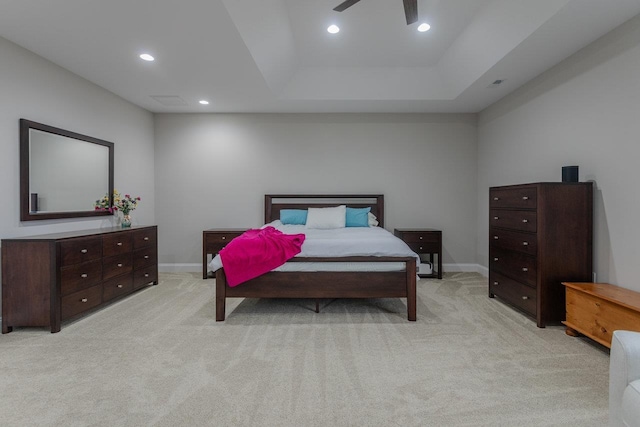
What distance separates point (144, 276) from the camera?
171 inches

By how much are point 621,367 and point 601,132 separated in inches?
100

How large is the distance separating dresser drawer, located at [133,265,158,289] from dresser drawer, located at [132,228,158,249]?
33 centimetres

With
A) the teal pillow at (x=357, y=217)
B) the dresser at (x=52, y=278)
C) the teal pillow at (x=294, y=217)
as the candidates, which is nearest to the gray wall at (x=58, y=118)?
the dresser at (x=52, y=278)

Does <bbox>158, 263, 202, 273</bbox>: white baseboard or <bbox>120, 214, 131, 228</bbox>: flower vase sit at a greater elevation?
<bbox>120, 214, 131, 228</bbox>: flower vase

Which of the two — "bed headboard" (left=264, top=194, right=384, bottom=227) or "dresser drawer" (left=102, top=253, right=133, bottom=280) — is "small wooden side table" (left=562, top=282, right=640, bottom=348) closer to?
"bed headboard" (left=264, top=194, right=384, bottom=227)

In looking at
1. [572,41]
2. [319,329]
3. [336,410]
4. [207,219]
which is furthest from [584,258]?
[207,219]

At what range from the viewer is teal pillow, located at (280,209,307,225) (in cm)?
516

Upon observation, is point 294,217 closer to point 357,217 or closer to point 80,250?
point 357,217

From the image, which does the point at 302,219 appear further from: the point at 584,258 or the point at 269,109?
the point at 584,258

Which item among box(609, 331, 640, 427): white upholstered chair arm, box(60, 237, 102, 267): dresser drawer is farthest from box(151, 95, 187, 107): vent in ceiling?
box(609, 331, 640, 427): white upholstered chair arm

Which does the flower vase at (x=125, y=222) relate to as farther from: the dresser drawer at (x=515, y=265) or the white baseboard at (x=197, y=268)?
the dresser drawer at (x=515, y=265)

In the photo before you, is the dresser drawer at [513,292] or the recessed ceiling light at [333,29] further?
the recessed ceiling light at [333,29]

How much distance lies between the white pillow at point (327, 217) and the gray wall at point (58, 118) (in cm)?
275

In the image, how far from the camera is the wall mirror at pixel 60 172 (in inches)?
126
